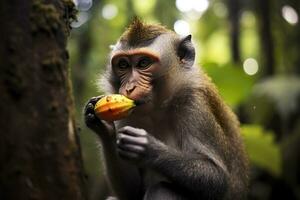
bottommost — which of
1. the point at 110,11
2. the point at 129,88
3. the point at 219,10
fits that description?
the point at 129,88

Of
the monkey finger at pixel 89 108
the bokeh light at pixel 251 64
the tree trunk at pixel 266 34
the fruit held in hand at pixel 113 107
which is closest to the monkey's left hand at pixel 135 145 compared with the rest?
the fruit held in hand at pixel 113 107

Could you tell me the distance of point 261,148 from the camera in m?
8.30

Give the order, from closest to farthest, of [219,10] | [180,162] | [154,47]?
[180,162]
[154,47]
[219,10]

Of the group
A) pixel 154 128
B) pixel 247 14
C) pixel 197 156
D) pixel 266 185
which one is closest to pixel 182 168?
pixel 197 156

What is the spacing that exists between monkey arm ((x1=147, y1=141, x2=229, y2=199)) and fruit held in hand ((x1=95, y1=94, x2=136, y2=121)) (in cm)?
39

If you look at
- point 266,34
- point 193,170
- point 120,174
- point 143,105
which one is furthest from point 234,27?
point 193,170

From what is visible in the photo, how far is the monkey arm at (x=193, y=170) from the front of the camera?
4.27 m

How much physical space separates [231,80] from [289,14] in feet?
11.1

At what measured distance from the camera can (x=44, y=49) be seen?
99.0 inches

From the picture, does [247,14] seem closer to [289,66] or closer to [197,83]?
[289,66]

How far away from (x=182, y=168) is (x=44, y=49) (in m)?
2.12

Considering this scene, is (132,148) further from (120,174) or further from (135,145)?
(120,174)

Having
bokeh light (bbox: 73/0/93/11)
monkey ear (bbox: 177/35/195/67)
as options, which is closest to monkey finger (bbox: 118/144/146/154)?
monkey ear (bbox: 177/35/195/67)

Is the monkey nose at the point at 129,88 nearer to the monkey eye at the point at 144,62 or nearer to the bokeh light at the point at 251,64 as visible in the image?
the monkey eye at the point at 144,62
